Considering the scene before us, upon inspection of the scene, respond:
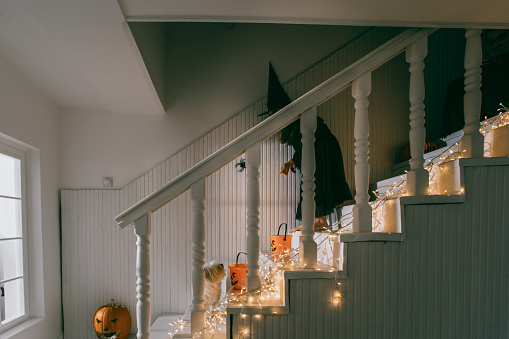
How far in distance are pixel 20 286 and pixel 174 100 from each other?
6.16 ft

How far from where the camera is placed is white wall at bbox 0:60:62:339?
2.12m

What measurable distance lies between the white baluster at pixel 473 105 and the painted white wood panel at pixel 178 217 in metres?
1.50

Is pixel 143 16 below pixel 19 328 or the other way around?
the other way around

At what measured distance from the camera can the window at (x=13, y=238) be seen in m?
2.21

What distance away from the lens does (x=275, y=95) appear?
2.61 meters

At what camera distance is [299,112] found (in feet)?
4.33

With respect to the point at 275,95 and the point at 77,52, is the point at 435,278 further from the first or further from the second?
the point at 77,52

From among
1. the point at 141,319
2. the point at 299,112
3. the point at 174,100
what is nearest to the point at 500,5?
the point at 299,112

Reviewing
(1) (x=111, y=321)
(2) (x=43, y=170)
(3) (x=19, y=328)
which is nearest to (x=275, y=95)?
(2) (x=43, y=170)

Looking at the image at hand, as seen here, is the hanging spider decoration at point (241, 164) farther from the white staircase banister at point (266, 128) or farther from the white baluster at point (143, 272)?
the white baluster at point (143, 272)

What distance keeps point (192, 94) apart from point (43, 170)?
1.36 metres

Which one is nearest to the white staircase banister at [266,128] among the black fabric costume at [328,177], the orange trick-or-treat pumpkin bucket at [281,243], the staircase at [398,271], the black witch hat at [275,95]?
the staircase at [398,271]

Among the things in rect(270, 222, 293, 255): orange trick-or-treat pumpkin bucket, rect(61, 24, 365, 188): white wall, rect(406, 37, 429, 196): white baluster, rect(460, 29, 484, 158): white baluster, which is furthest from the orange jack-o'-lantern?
rect(460, 29, 484, 158): white baluster

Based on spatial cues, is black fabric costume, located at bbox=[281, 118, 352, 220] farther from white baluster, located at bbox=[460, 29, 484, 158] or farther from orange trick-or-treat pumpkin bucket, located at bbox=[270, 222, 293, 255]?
white baluster, located at bbox=[460, 29, 484, 158]
